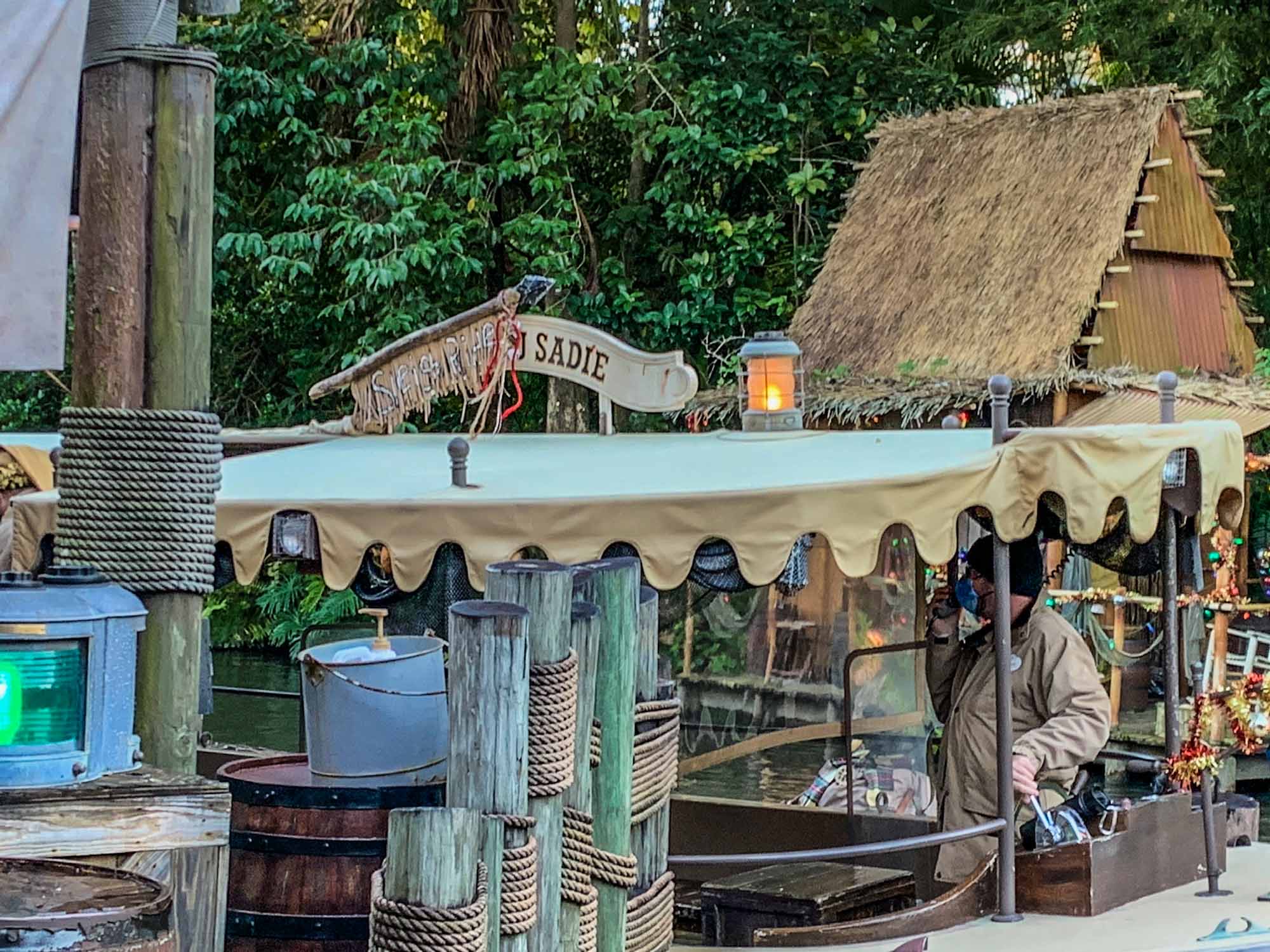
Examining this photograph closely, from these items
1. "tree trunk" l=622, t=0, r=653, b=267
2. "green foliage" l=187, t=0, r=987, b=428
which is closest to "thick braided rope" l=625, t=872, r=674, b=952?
"green foliage" l=187, t=0, r=987, b=428

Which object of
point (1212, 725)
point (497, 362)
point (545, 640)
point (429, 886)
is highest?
point (497, 362)

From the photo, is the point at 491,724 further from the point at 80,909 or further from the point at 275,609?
the point at 275,609

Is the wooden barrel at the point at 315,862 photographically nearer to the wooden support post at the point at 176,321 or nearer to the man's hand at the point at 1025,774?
the wooden support post at the point at 176,321

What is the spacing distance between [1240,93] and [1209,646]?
7834 millimetres

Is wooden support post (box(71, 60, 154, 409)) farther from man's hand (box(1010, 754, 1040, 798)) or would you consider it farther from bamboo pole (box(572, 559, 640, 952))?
man's hand (box(1010, 754, 1040, 798))

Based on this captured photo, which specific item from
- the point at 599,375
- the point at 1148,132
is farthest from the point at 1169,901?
the point at 1148,132

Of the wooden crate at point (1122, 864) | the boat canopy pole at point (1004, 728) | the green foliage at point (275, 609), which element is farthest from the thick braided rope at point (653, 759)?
the green foliage at point (275, 609)

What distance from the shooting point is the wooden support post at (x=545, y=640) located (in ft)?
13.1

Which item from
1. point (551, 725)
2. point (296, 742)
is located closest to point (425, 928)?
point (551, 725)

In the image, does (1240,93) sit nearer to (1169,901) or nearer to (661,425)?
(661,425)

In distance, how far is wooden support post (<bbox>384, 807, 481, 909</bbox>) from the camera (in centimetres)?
360

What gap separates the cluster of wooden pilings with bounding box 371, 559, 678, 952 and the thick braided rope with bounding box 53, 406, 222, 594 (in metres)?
0.62

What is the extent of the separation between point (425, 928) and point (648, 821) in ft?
3.79

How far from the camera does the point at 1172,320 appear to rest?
18844 millimetres
